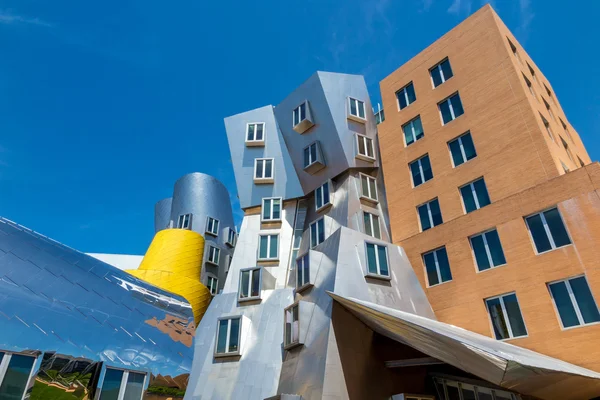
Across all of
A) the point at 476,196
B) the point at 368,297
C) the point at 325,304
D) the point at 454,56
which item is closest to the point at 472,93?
the point at 454,56

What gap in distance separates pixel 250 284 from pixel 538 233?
16.6 meters

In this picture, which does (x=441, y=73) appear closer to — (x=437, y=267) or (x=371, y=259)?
(x=437, y=267)

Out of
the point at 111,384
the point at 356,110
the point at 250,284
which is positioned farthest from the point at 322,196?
the point at 111,384

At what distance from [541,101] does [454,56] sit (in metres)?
5.89

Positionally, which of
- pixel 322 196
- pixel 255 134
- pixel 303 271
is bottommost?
pixel 303 271

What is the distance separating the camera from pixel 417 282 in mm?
22938

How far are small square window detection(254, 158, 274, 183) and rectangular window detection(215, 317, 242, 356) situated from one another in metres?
11.8

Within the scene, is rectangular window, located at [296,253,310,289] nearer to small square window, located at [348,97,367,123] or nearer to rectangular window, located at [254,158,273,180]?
rectangular window, located at [254,158,273,180]

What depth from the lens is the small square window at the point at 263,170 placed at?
109 feet

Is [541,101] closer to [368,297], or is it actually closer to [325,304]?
[368,297]

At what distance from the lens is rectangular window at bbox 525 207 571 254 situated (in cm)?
1823

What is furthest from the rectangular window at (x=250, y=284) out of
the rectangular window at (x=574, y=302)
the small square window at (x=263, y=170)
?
the rectangular window at (x=574, y=302)

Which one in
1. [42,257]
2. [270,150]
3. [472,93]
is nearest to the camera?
[42,257]

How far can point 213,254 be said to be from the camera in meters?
42.5
